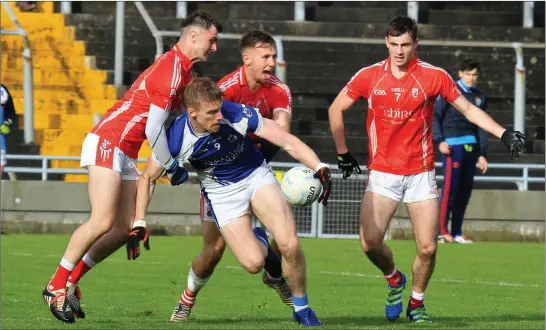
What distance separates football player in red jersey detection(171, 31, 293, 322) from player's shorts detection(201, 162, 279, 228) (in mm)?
281

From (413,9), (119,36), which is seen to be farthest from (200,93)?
(413,9)

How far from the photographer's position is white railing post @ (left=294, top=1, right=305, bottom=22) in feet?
78.1

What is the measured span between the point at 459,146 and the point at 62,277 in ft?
28.2

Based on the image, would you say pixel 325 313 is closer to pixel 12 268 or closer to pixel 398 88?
pixel 398 88

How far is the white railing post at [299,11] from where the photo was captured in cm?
2381

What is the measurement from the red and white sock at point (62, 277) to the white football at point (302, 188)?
1.65m

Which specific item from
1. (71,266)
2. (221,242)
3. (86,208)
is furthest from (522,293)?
(86,208)

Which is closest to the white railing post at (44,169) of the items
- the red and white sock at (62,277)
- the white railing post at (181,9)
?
the white railing post at (181,9)

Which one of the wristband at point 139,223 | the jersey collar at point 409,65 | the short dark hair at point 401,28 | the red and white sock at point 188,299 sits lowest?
the red and white sock at point 188,299

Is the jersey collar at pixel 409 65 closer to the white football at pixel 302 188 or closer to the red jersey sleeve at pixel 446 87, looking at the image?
the red jersey sleeve at pixel 446 87

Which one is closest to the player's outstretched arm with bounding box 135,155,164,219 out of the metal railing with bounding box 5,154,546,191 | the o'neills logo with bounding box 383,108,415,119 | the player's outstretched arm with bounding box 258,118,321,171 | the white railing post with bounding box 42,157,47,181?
the player's outstretched arm with bounding box 258,118,321,171

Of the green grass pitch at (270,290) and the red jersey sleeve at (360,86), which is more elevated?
the red jersey sleeve at (360,86)

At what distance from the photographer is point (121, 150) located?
→ 398 inches

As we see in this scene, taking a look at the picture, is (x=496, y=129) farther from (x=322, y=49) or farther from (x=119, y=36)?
(x=322, y=49)
